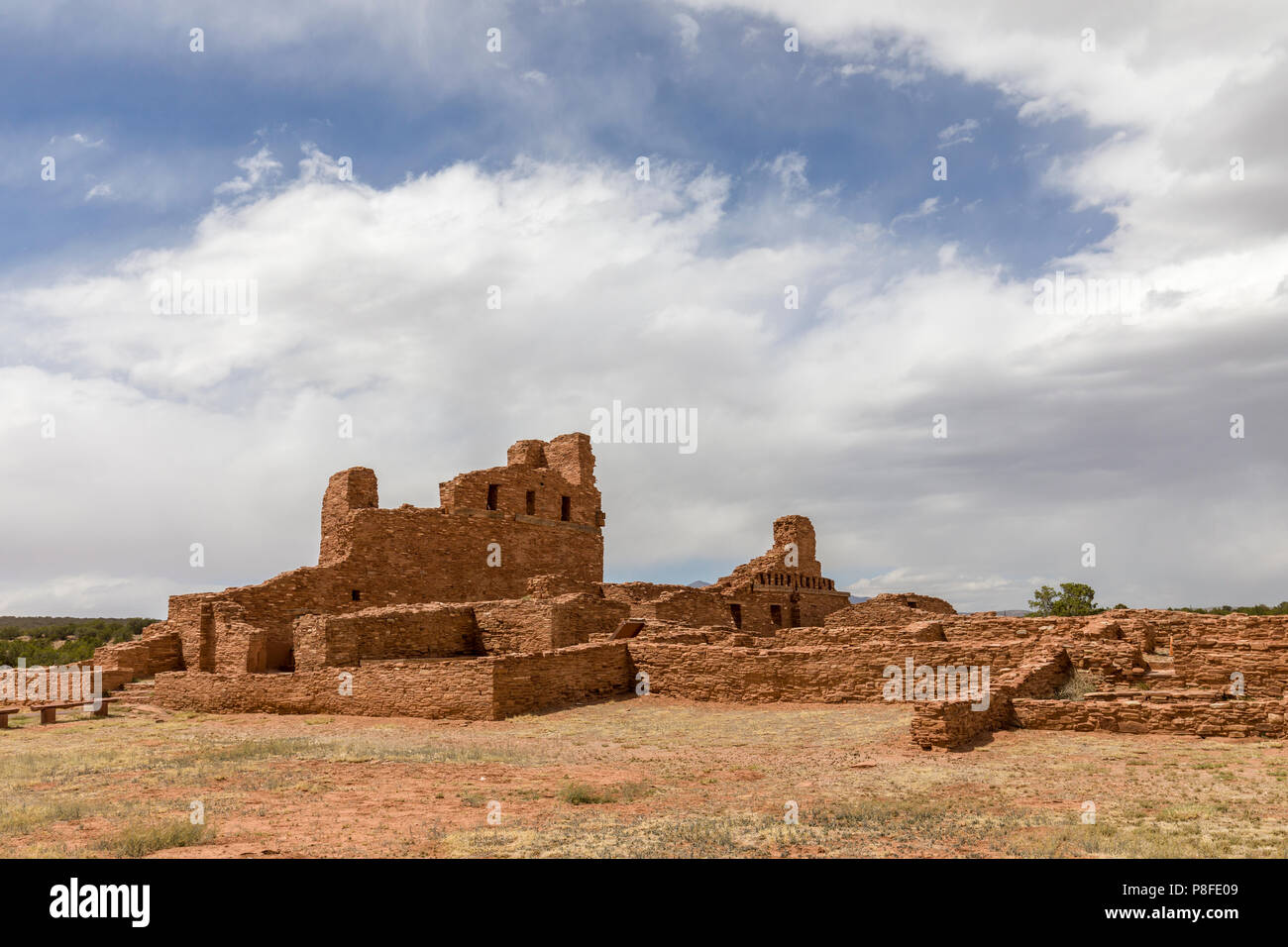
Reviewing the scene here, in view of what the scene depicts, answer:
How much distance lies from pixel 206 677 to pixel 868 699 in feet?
52.7

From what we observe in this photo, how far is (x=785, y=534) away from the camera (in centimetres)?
4341

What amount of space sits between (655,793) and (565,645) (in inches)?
503

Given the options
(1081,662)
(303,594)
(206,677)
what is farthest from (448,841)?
(303,594)

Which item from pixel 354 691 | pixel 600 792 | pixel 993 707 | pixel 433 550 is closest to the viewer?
pixel 600 792

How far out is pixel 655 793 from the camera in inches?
435

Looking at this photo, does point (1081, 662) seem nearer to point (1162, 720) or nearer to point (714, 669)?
point (1162, 720)

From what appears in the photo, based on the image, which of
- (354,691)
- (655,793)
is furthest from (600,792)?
(354,691)

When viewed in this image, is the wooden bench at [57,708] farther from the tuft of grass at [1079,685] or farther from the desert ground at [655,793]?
the tuft of grass at [1079,685]

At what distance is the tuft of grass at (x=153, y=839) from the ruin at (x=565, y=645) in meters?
9.34

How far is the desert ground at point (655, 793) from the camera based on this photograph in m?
8.35

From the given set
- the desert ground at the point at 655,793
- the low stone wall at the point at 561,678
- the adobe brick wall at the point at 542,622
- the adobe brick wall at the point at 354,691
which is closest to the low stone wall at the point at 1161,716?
the desert ground at the point at 655,793

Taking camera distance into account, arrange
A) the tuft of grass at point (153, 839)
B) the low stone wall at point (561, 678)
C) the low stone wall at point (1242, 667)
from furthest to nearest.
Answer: the low stone wall at point (561, 678) < the low stone wall at point (1242, 667) < the tuft of grass at point (153, 839)

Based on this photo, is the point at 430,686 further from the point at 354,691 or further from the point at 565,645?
the point at 565,645

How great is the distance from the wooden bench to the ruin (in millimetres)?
1429
